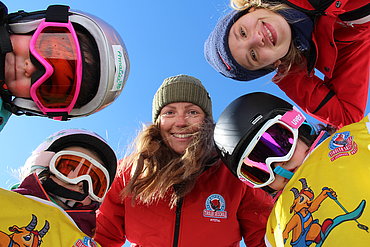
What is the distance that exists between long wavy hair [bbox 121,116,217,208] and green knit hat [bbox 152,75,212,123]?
0.41 meters

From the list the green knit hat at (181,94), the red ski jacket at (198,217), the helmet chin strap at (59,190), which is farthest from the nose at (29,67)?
the green knit hat at (181,94)

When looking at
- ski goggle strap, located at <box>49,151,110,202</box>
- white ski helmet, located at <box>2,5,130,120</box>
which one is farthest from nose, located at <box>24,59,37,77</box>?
ski goggle strap, located at <box>49,151,110,202</box>

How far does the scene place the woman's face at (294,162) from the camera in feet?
11.6

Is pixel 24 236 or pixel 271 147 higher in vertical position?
pixel 271 147

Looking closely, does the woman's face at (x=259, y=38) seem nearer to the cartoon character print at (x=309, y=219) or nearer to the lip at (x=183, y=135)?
the lip at (x=183, y=135)

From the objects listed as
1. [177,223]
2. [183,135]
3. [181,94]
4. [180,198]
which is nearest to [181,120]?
[183,135]

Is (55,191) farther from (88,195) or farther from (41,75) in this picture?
(41,75)

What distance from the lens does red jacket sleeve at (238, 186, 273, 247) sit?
14.7ft

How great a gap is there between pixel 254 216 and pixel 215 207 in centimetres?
40

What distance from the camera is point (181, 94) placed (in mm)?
5172

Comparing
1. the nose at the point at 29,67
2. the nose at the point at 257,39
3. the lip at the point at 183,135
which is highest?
the nose at the point at 257,39

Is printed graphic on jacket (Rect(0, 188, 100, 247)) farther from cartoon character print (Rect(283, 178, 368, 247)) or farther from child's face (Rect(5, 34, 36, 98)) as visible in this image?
cartoon character print (Rect(283, 178, 368, 247))

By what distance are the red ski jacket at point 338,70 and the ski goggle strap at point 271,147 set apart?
4.08 ft

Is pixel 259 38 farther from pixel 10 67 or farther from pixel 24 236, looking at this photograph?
pixel 24 236
